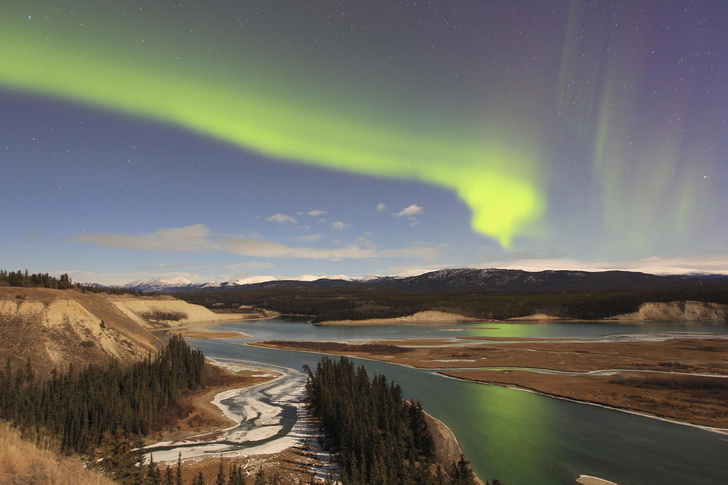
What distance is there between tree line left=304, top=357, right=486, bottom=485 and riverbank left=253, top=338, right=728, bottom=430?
86.2 feet

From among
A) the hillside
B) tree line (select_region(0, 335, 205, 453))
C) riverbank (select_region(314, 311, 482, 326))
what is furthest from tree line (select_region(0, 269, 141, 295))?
riverbank (select_region(314, 311, 482, 326))

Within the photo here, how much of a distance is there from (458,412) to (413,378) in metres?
18.8

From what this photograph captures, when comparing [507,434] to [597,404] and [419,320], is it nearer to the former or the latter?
[597,404]

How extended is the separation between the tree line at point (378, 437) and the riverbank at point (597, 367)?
26278 millimetres

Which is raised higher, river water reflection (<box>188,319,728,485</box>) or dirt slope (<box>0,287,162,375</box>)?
dirt slope (<box>0,287,162,375</box>)

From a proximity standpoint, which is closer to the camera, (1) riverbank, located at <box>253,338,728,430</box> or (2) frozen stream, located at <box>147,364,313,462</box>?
(2) frozen stream, located at <box>147,364,313,462</box>

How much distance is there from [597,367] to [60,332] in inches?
3266

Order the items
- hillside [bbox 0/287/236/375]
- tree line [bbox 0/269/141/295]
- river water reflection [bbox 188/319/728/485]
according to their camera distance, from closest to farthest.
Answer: river water reflection [bbox 188/319/728/485] < hillside [bbox 0/287/236/375] < tree line [bbox 0/269/141/295]

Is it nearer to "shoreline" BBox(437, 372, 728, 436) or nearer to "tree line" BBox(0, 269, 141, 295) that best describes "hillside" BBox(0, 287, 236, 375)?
"tree line" BBox(0, 269, 141, 295)

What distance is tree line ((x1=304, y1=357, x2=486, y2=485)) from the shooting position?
2577 cm

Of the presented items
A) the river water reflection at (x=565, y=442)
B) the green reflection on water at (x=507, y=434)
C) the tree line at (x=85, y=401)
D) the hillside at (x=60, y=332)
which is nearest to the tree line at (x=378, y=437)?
the green reflection on water at (x=507, y=434)

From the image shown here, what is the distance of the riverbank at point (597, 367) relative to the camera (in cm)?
4585

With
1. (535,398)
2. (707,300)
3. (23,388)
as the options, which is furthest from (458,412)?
(707,300)

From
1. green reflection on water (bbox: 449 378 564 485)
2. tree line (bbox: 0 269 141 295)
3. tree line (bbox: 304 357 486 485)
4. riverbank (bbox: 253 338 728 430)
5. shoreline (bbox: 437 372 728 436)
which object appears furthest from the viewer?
tree line (bbox: 0 269 141 295)
